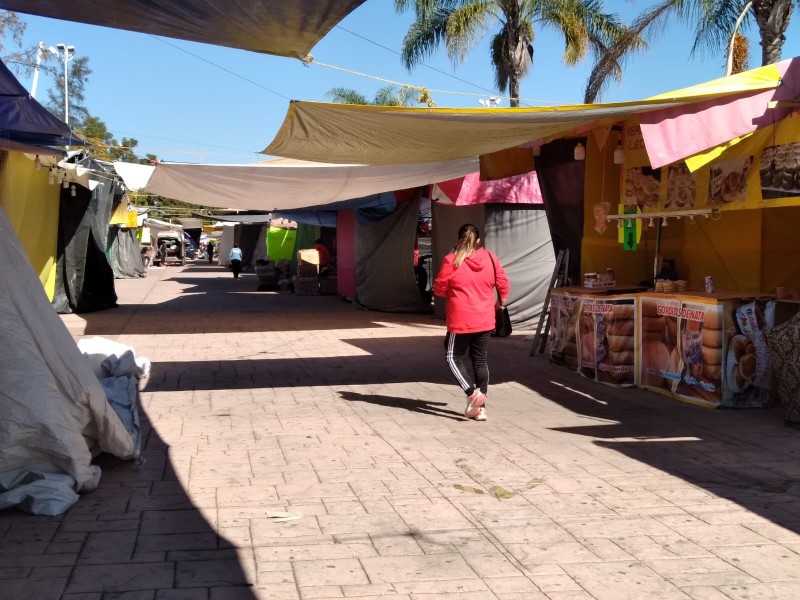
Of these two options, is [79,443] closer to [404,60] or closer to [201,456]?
[201,456]

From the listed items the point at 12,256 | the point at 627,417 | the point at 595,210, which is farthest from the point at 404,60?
the point at 12,256

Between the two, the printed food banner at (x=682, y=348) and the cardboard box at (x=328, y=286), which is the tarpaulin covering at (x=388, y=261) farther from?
the printed food banner at (x=682, y=348)

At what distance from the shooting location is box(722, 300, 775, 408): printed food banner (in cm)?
794

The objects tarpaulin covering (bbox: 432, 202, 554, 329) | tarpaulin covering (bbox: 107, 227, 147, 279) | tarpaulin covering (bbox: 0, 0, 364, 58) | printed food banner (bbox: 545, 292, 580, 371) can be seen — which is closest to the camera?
tarpaulin covering (bbox: 0, 0, 364, 58)

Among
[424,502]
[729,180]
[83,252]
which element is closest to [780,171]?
[729,180]

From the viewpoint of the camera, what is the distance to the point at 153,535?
454cm

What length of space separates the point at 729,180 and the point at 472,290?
280 cm

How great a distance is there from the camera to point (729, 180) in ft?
27.3

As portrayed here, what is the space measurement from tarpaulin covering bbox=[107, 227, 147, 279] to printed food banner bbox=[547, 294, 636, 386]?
1047 inches

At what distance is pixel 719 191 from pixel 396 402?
147 inches

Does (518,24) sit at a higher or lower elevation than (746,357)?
higher

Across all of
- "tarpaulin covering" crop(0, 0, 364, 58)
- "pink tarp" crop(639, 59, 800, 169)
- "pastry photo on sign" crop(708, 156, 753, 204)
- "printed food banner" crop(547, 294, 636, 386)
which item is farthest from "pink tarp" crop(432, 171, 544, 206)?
"tarpaulin covering" crop(0, 0, 364, 58)

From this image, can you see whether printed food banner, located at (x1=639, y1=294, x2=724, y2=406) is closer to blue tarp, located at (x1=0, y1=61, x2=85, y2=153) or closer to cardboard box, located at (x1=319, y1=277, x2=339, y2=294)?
blue tarp, located at (x1=0, y1=61, x2=85, y2=153)

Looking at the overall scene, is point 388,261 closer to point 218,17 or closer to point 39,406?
point 218,17
